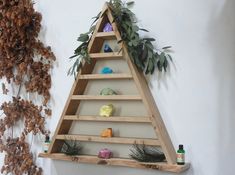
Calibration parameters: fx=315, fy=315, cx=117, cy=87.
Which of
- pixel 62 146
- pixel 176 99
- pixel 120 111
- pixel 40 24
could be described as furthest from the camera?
pixel 40 24

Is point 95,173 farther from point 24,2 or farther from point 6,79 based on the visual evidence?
point 24,2

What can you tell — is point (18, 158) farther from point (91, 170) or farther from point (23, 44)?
point (23, 44)

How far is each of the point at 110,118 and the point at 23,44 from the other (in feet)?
3.62

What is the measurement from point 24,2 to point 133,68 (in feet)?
4.09

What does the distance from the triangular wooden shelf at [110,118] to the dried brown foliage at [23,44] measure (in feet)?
1.25

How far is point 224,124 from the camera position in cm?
212

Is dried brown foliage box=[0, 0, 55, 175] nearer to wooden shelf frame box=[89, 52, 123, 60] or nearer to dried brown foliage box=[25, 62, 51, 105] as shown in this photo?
dried brown foliage box=[25, 62, 51, 105]

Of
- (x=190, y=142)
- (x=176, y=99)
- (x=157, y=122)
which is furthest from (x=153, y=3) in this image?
(x=190, y=142)

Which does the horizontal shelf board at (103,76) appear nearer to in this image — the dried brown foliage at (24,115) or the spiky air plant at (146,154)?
the spiky air plant at (146,154)

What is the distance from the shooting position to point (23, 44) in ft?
9.25

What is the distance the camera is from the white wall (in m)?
2.12

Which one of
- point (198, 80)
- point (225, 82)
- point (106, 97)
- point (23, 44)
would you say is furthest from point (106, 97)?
point (23, 44)

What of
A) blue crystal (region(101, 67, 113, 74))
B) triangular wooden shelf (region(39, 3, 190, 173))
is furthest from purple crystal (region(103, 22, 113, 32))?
blue crystal (region(101, 67, 113, 74))

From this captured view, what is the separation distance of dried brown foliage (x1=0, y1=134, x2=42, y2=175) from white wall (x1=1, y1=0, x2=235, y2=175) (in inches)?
28.0
